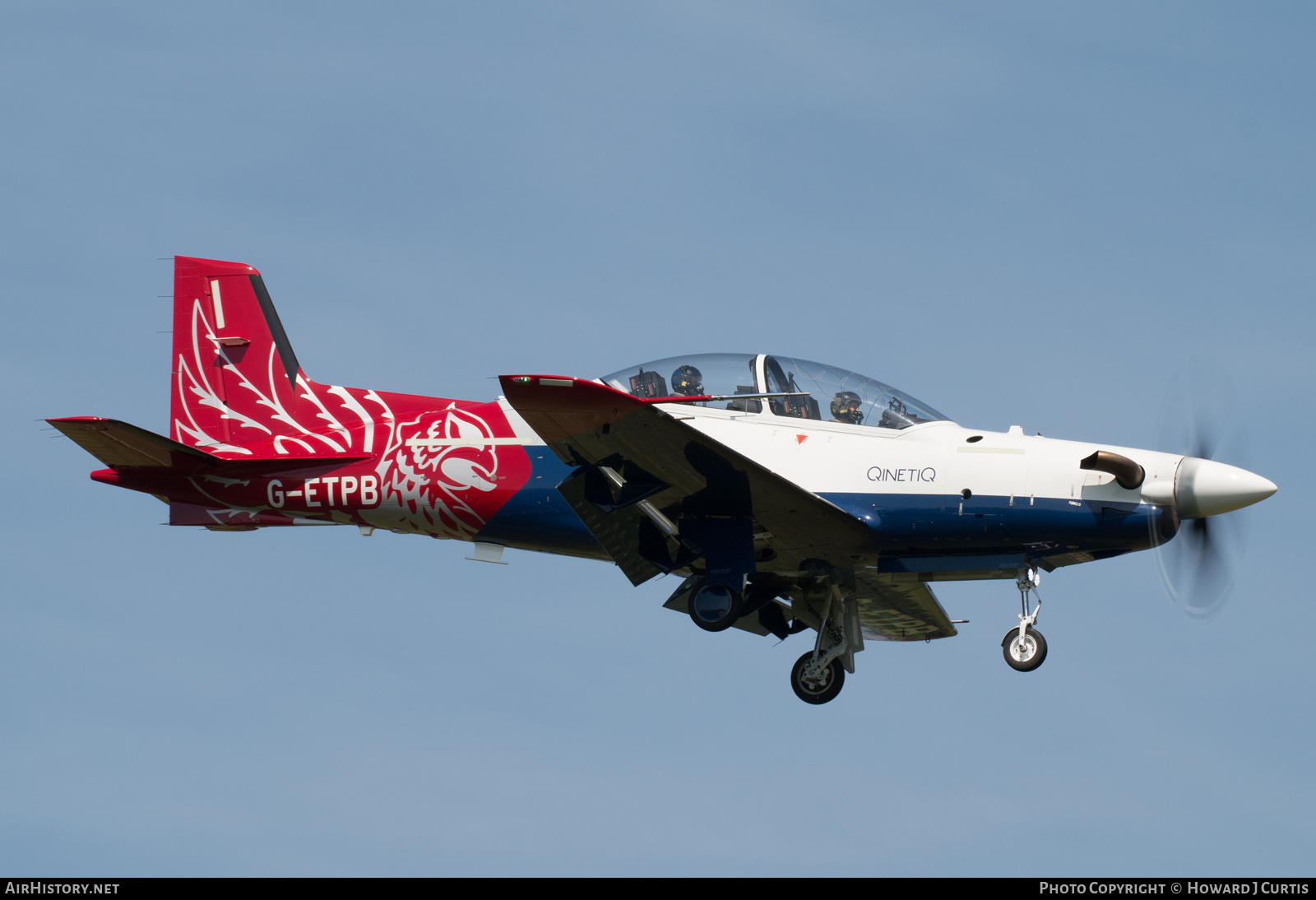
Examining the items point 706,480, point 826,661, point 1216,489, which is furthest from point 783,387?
point 1216,489

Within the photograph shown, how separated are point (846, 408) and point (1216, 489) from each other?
4412mm

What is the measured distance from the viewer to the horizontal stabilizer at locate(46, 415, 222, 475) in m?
20.5

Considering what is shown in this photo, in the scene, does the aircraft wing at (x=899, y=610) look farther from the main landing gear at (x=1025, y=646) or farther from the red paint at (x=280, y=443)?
the red paint at (x=280, y=443)

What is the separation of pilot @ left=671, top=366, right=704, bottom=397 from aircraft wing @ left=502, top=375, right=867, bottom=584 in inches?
47.7

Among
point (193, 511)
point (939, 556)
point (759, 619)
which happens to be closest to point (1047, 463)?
point (939, 556)

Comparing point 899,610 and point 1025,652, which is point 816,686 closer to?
point 899,610

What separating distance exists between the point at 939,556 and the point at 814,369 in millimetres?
2773

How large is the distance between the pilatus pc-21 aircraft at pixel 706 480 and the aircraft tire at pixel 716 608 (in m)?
0.03

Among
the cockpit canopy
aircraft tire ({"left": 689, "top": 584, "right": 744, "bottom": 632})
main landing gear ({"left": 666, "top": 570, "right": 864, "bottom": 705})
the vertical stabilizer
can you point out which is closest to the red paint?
the vertical stabilizer

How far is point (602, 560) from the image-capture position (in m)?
21.9

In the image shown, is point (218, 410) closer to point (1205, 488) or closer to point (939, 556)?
point (939, 556)

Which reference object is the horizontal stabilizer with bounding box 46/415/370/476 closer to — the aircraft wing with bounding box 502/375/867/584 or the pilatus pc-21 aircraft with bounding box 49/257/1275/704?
the pilatus pc-21 aircraft with bounding box 49/257/1275/704

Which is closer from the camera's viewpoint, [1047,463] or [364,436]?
[1047,463]

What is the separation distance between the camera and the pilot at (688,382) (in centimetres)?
1984
